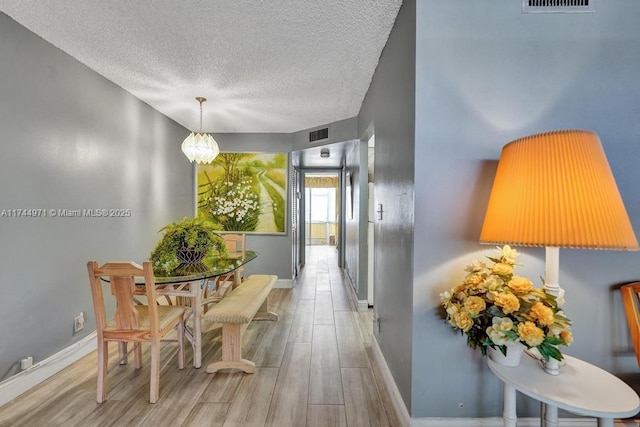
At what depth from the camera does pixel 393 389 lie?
5.81 feet

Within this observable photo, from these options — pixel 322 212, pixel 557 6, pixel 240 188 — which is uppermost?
pixel 557 6

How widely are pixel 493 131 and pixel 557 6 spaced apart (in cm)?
67

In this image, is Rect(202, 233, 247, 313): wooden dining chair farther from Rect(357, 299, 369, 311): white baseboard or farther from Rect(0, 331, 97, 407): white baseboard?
Rect(357, 299, 369, 311): white baseboard

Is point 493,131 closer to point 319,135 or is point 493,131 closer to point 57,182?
point 319,135

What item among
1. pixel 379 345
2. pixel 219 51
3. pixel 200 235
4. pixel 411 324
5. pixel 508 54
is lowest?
pixel 379 345

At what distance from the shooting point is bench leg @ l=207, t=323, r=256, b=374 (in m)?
2.13

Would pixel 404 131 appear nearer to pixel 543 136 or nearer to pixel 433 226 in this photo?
pixel 433 226

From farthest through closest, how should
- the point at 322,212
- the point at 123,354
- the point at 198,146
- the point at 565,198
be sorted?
the point at 322,212 < the point at 198,146 < the point at 123,354 < the point at 565,198

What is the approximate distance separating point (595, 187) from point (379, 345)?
5.89 feet

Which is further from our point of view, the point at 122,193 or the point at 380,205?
the point at 122,193

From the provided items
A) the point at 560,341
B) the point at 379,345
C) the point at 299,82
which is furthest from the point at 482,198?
the point at 299,82

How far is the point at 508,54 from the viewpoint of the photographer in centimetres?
140

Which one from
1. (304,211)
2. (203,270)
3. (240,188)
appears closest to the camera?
(203,270)

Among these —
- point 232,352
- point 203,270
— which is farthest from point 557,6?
point 232,352
